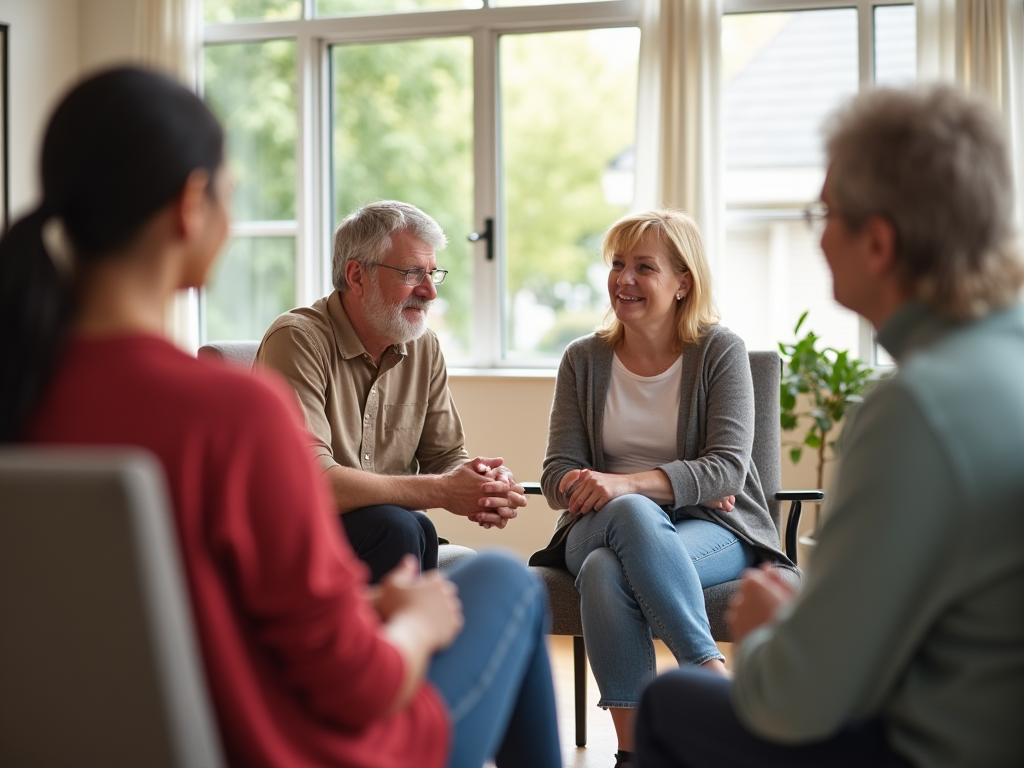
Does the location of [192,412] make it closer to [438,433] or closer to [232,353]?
[438,433]

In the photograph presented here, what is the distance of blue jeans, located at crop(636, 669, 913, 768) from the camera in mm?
1160

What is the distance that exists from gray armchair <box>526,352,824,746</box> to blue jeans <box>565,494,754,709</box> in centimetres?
8

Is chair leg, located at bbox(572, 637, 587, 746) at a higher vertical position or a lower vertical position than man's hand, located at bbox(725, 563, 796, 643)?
lower

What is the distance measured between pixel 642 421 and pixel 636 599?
54 cm

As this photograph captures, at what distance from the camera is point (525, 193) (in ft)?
15.5

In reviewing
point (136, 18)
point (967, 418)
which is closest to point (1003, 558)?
point (967, 418)

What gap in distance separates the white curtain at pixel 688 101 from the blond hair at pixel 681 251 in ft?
4.66

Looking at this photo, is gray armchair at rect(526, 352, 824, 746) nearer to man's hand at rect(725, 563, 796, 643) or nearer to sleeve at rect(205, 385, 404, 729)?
man's hand at rect(725, 563, 796, 643)

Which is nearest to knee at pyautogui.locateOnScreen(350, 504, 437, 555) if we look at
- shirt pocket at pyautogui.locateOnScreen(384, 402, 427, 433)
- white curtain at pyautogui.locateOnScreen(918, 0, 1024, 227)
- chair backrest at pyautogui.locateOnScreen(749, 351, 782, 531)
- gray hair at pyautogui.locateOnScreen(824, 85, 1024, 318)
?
shirt pocket at pyautogui.locateOnScreen(384, 402, 427, 433)

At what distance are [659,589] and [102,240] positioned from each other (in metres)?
1.56

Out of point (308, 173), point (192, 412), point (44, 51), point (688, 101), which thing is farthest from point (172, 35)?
point (192, 412)

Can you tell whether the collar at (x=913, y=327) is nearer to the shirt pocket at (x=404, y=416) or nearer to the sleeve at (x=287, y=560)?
the sleeve at (x=287, y=560)

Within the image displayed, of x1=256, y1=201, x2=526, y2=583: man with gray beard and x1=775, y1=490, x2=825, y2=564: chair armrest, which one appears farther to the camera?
x1=775, y1=490, x2=825, y2=564: chair armrest

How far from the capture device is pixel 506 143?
473 cm
